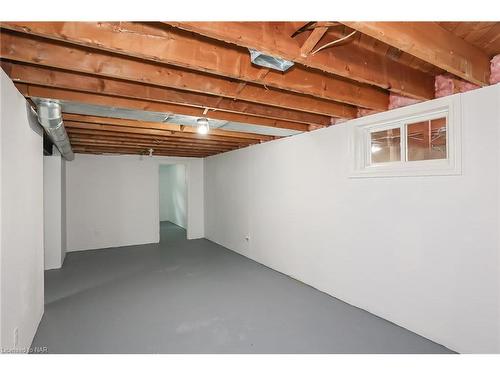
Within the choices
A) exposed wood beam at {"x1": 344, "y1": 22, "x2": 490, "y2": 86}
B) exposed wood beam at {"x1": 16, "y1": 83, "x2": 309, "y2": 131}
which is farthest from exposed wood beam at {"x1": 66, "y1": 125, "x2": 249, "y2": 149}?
exposed wood beam at {"x1": 344, "y1": 22, "x2": 490, "y2": 86}

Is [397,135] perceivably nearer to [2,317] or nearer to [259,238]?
[259,238]

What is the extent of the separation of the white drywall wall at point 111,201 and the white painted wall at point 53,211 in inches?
44.7

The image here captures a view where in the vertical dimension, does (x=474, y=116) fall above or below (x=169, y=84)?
below

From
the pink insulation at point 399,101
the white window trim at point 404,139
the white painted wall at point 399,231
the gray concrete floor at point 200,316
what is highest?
the pink insulation at point 399,101

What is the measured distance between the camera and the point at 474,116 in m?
1.76

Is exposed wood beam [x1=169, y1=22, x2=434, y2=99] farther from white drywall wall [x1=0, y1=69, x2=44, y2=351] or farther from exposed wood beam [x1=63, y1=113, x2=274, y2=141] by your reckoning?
exposed wood beam [x1=63, y1=113, x2=274, y2=141]

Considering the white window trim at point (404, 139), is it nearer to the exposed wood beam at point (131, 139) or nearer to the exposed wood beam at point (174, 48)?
the exposed wood beam at point (174, 48)

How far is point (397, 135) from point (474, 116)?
2.15 feet

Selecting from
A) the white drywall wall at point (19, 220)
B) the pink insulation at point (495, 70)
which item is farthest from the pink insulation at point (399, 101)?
the white drywall wall at point (19, 220)

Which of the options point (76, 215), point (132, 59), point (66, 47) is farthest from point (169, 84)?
point (76, 215)

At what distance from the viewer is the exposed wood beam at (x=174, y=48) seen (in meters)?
1.11

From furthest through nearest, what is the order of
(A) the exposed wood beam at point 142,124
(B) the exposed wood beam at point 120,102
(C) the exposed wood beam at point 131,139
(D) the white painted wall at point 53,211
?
(D) the white painted wall at point 53,211 → (C) the exposed wood beam at point 131,139 → (A) the exposed wood beam at point 142,124 → (B) the exposed wood beam at point 120,102

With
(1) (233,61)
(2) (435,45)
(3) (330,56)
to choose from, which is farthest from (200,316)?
(2) (435,45)

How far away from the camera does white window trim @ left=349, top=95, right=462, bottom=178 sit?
6.09 ft
